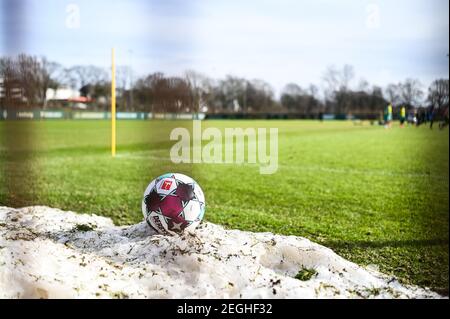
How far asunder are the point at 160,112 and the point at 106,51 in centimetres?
183

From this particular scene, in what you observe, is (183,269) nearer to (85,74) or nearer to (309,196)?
(309,196)

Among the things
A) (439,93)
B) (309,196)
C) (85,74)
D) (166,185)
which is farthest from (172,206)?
(85,74)

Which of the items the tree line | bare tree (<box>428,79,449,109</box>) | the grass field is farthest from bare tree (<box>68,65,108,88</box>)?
bare tree (<box>428,79,449,109</box>)

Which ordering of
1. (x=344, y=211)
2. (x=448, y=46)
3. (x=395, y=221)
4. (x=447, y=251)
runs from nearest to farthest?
(x=447, y=251), (x=448, y=46), (x=395, y=221), (x=344, y=211)

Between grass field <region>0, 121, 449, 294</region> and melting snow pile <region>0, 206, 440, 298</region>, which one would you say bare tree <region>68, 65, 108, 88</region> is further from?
melting snow pile <region>0, 206, 440, 298</region>

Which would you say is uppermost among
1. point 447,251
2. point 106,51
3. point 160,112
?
point 106,51

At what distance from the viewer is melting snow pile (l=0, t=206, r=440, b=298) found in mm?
2453

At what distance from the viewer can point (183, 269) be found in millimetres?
2760

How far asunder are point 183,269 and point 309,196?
3.56 m

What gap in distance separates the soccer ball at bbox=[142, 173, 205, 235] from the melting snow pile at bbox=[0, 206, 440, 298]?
0.38 feet
